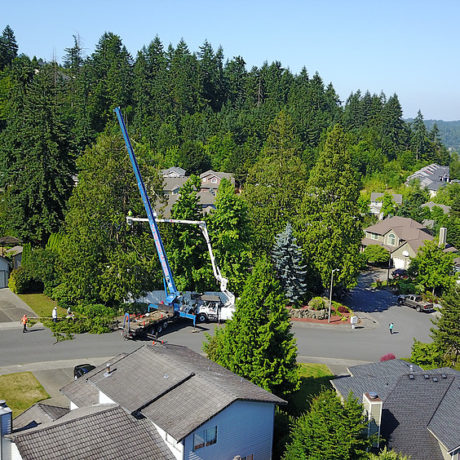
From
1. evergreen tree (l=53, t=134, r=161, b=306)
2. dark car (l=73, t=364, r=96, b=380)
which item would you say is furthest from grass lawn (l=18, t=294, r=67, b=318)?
dark car (l=73, t=364, r=96, b=380)

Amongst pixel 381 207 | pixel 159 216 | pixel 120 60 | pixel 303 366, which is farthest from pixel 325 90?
pixel 303 366

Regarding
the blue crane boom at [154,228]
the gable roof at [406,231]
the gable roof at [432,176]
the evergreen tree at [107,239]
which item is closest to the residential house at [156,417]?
the blue crane boom at [154,228]

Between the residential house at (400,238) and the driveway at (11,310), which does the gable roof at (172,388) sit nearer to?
the driveway at (11,310)

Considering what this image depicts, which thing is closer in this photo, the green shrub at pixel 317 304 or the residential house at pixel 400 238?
the green shrub at pixel 317 304

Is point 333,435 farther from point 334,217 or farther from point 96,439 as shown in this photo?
point 334,217

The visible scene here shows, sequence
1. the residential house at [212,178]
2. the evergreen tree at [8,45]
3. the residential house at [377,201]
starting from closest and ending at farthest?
the residential house at [377,201] < the residential house at [212,178] < the evergreen tree at [8,45]
